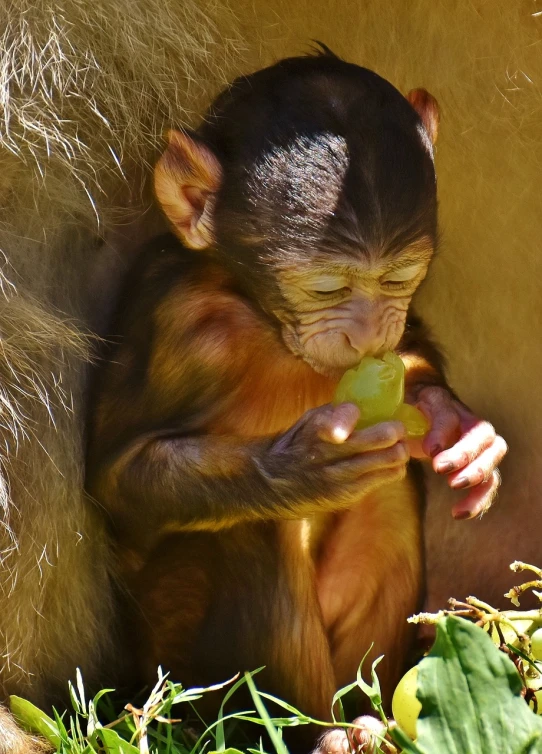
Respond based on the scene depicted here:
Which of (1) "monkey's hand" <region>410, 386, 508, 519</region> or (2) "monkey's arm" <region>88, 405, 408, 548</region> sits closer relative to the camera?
(2) "monkey's arm" <region>88, 405, 408, 548</region>

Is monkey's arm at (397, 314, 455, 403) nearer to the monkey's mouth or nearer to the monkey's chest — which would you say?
the monkey's chest

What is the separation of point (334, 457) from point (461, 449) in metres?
0.32

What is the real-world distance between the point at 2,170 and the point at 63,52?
265 mm

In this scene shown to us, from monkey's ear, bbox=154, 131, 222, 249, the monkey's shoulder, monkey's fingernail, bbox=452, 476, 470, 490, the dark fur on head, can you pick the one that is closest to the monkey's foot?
monkey's fingernail, bbox=452, 476, 470, 490

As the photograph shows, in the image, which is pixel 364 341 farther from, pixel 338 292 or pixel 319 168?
pixel 319 168

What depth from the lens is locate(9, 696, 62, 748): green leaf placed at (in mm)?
2502

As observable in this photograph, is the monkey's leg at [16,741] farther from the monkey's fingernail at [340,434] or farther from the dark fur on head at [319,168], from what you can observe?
the dark fur on head at [319,168]

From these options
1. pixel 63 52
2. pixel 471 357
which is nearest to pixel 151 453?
pixel 63 52

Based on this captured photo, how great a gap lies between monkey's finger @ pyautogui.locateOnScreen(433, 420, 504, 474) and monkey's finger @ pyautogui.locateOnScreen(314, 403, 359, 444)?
248 mm

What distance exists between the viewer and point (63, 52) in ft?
7.97

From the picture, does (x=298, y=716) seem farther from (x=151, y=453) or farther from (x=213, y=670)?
(x=151, y=453)

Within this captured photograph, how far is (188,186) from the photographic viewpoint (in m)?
2.58

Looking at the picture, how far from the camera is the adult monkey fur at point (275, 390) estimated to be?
7.74 feet

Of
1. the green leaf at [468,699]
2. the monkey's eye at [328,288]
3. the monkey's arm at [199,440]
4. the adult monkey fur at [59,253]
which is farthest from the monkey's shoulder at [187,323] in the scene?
the green leaf at [468,699]
